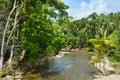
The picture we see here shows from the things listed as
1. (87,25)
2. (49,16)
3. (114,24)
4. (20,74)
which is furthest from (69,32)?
(20,74)

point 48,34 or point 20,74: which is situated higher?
point 48,34

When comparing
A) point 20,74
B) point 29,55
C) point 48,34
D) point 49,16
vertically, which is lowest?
point 20,74

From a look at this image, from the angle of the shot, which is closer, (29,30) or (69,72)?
(29,30)

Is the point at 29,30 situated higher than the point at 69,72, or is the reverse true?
the point at 29,30

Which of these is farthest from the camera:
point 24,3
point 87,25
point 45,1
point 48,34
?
point 87,25

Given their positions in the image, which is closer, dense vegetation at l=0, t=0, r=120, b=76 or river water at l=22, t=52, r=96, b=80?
dense vegetation at l=0, t=0, r=120, b=76

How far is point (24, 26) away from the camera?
29.3 m

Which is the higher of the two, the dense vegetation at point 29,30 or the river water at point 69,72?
the dense vegetation at point 29,30

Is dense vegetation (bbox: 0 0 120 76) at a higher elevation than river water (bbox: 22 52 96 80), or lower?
higher

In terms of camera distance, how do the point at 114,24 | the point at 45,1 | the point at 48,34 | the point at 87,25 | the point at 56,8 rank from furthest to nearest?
the point at 87,25 < the point at 114,24 < the point at 48,34 < the point at 56,8 < the point at 45,1

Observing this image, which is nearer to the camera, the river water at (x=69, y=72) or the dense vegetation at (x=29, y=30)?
the dense vegetation at (x=29, y=30)

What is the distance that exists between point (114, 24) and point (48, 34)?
44.9 meters

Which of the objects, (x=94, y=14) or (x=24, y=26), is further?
(x=94, y=14)

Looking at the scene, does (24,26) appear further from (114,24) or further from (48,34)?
(114,24)
